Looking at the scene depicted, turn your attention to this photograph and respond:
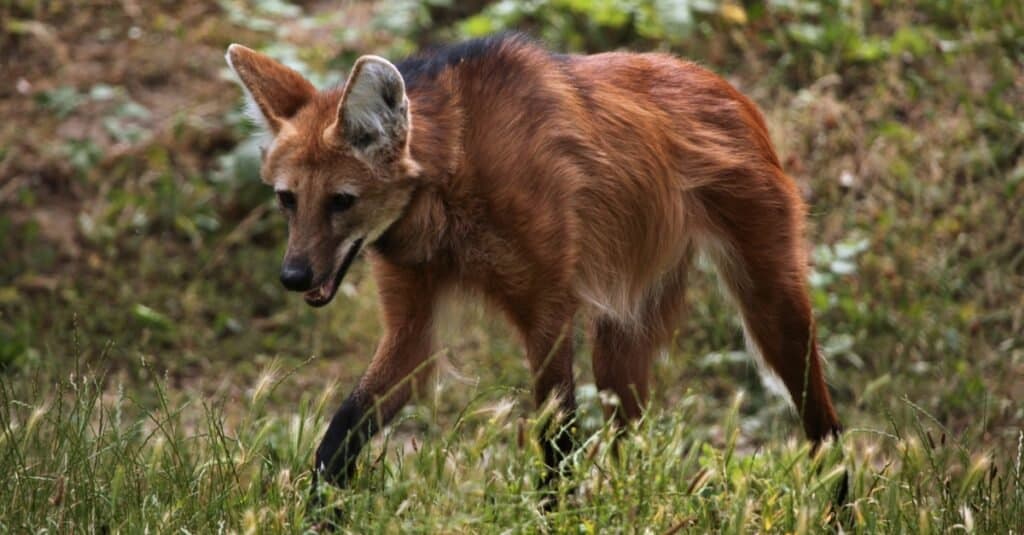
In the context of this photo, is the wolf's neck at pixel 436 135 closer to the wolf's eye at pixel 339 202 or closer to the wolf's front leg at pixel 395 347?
the wolf's eye at pixel 339 202

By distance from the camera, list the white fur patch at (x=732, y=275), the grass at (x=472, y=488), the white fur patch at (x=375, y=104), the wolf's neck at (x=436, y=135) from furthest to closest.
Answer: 1. the white fur patch at (x=732, y=275)
2. the wolf's neck at (x=436, y=135)
3. the white fur patch at (x=375, y=104)
4. the grass at (x=472, y=488)

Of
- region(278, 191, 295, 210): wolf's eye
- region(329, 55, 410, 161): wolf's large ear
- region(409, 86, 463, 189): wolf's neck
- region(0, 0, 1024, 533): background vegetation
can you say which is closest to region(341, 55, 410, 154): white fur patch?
region(329, 55, 410, 161): wolf's large ear

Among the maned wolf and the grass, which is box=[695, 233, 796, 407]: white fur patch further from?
the grass

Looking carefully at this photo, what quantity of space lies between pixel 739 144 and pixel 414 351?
49.5 inches

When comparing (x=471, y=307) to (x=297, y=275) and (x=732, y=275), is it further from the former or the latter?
(x=732, y=275)

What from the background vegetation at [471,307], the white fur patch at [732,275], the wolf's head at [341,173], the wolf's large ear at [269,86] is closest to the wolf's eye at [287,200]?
the wolf's head at [341,173]

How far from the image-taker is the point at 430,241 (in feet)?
11.8

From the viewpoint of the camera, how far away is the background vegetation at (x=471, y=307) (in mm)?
5555

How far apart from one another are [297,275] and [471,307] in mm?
677

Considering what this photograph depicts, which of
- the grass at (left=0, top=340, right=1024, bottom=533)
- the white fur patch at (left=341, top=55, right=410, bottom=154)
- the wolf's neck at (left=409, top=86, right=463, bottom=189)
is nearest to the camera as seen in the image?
the grass at (left=0, top=340, right=1024, bottom=533)

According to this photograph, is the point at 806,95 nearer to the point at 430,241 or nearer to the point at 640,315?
the point at 640,315

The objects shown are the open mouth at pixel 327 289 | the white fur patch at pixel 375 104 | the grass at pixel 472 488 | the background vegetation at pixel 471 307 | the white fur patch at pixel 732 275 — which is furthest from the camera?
the background vegetation at pixel 471 307

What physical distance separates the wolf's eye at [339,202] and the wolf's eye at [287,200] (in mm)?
112

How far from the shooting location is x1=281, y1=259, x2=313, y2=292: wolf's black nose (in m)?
3.29
